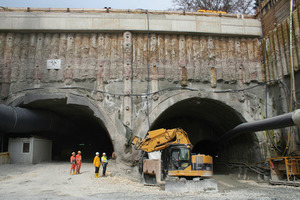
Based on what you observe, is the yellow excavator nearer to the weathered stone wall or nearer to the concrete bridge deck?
the weathered stone wall

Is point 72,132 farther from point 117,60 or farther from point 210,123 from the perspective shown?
point 210,123

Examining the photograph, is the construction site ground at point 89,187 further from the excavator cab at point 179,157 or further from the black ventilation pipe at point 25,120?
the black ventilation pipe at point 25,120

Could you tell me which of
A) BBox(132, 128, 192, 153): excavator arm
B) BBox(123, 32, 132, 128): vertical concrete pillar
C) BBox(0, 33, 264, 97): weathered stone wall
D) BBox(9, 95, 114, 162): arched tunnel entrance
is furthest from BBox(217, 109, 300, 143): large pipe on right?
BBox(9, 95, 114, 162): arched tunnel entrance

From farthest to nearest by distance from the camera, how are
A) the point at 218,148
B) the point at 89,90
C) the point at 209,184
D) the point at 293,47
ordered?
the point at 218,148 < the point at 89,90 < the point at 293,47 < the point at 209,184

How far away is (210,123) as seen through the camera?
770 inches

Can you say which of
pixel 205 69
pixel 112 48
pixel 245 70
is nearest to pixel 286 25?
pixel 245 70

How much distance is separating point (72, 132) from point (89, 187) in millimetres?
10074

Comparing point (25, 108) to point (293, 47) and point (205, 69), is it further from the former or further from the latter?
point (293, 47)

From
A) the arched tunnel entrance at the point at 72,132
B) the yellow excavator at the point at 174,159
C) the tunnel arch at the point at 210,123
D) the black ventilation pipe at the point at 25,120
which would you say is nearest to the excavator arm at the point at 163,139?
the yellow excavator at the point at 174,159

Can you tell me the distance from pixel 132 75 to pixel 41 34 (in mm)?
5386

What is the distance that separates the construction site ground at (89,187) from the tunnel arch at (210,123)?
228 cm

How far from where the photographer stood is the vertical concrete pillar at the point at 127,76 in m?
14.3

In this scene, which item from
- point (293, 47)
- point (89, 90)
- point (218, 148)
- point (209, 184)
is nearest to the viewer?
point (209, 184)

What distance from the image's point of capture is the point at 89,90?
14.6m
